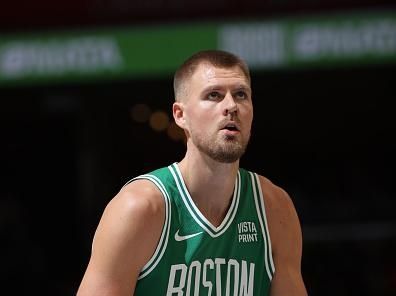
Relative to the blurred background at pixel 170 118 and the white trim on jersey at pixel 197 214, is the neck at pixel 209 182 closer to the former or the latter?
the white trim on jersey at pixel 197 214

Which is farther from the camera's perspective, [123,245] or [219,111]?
[219,111]

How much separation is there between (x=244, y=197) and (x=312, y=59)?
11.1 ft

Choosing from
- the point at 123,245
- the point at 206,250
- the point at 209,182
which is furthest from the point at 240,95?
the point at 123,245

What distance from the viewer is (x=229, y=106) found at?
3547mm

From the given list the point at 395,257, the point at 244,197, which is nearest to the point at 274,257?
the point at 244,197

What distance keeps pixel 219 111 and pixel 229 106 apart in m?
0.05

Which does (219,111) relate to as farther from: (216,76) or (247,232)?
(247,232)

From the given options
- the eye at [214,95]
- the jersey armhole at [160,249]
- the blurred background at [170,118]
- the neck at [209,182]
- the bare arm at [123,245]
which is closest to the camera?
the bare arm at [123,245]

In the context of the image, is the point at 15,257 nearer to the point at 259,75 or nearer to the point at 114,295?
the point at 259,75

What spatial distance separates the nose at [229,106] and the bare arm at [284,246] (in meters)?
0.51

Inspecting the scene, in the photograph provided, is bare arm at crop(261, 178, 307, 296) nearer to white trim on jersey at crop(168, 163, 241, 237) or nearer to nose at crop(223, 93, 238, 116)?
white trim on jersey at crop(168, 163, 241, 237)

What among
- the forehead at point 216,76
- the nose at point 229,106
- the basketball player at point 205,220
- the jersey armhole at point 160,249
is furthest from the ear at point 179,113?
the jersey armhole at point 160,249

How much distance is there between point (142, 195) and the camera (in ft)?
11.5

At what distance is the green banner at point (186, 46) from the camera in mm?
6977
